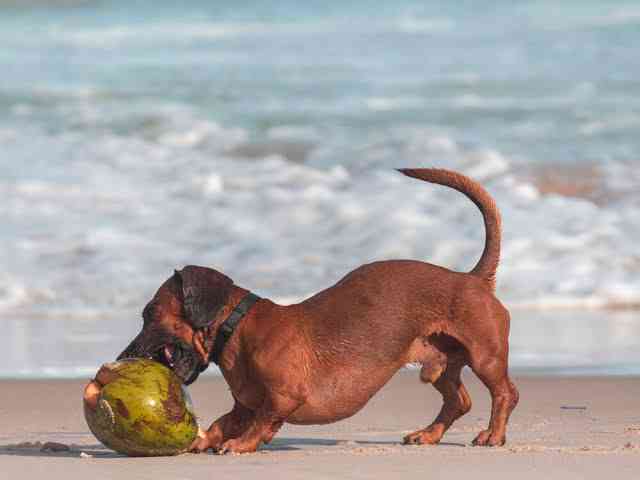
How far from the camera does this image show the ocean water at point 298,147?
11.4m

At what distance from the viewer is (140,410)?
533cm

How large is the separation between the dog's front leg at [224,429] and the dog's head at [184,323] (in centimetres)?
22

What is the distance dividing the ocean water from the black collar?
9.66 ft

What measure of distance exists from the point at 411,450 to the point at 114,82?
16433 millimetres

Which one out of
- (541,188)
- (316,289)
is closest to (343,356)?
(316,289)

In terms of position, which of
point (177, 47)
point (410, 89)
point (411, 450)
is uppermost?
point (177, 47)

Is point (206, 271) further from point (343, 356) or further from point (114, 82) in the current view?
point (114, 82)

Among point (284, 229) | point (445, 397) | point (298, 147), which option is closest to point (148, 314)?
point (445, 397)

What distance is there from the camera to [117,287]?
1120 centimetres

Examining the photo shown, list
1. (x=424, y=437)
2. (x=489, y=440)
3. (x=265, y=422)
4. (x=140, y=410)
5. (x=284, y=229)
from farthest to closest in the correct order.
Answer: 1. (x=284, y=229)
2. (x=424, y=437)
3. (x=489, y=440)
4. (x=265, y=422)
5. (x=140, y=410)

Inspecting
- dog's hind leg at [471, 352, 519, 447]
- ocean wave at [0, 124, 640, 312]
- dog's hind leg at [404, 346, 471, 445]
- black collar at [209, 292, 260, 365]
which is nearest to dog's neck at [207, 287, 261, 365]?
black collar at [209, 292, 260, 365]

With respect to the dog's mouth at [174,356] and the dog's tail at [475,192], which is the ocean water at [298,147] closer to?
the dog's tail at [475,192]

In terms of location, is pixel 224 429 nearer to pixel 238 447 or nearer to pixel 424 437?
pixel 238 447

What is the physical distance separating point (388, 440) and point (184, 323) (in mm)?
1082
